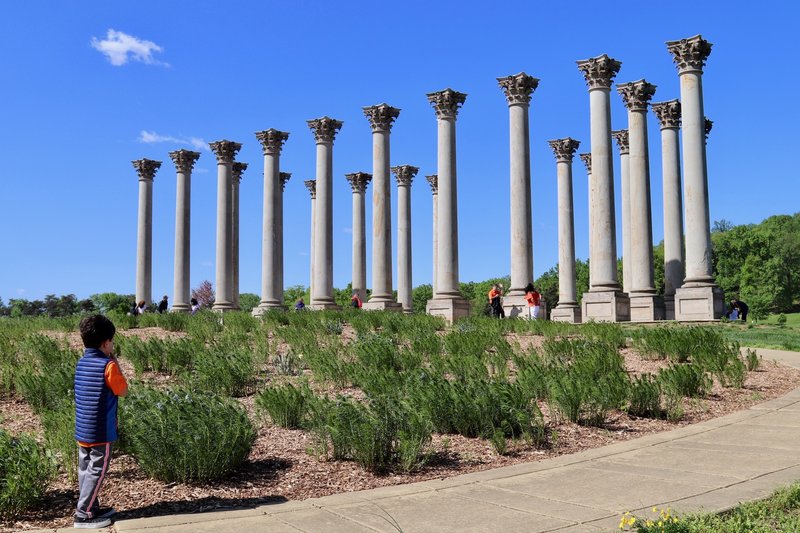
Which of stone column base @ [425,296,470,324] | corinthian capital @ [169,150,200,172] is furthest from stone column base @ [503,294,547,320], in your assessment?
corinthian capital @ [169,150,200,172]

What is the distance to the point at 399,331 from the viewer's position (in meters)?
25.6

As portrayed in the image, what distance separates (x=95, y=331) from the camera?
8242 mm

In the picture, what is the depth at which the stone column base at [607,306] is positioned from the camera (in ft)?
136

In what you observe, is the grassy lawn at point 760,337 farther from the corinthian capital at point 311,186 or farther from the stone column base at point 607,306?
the corinthian capital at point 311,186

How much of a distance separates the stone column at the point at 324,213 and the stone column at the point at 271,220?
3516 mm

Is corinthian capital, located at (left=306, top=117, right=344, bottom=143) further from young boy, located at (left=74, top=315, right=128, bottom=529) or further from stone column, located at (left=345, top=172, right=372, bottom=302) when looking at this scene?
young boy, located at (left=74, top=315, right=128, bottom=529)

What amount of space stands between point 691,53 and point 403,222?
32.2 meters

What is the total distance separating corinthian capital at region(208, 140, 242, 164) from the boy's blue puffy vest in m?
50.8

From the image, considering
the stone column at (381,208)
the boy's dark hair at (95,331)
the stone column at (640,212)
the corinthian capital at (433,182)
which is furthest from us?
the corinthian capital at (433,182)

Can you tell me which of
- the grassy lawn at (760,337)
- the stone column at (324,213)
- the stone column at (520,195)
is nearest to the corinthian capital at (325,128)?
the stone column at (324,213)

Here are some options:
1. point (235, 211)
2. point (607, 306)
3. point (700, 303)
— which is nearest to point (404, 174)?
point (235, 211)

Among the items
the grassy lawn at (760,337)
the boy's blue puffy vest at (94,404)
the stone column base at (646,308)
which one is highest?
the stone column base at (646,308)

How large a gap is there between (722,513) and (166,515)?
575cm

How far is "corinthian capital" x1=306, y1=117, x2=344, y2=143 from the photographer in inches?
2103
